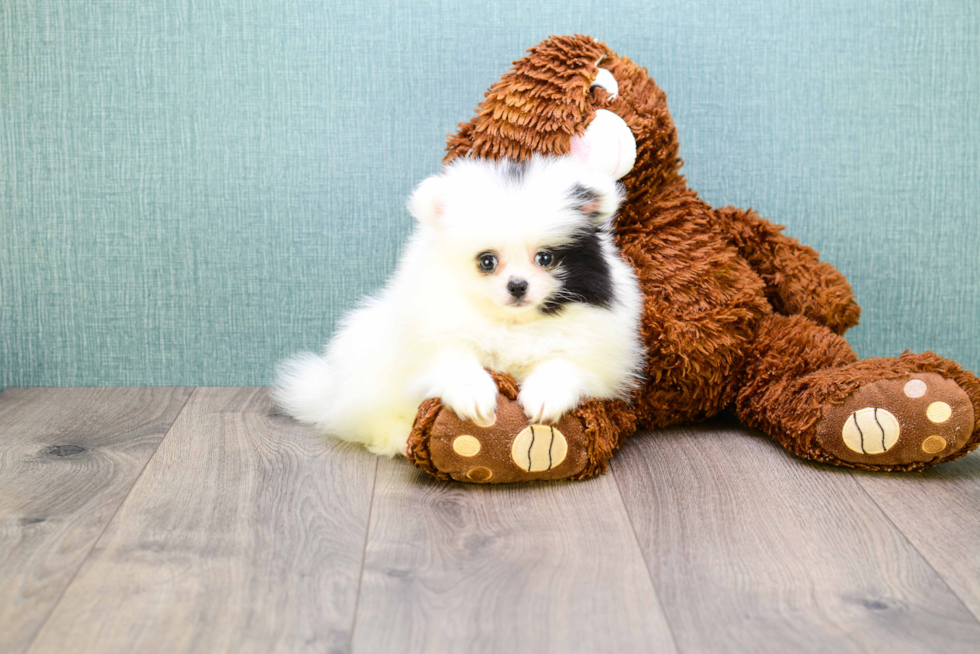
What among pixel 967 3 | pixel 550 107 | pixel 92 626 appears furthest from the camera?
pixel 967 3

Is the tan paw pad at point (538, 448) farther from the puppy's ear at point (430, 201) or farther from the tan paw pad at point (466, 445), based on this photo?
the puppy's ear at point (430, 201)

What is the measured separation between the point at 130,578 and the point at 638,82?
3.27ft

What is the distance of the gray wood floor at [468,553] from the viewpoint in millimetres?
842

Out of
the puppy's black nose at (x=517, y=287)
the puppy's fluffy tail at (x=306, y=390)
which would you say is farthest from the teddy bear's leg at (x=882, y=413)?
the puppy's fluffy tail at (x=306, y=390)

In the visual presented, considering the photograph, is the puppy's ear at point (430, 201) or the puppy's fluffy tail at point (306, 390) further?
the puppy's fluffy tail at point (306, 390)

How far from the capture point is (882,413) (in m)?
1.20

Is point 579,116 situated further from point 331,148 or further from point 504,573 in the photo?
point 504,573

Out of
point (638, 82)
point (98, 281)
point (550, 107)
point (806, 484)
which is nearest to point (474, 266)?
point (550, 107)

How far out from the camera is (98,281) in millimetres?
1633

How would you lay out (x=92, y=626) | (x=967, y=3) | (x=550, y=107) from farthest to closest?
(x=967, y=3), (x=550, y=107), (x=92, y=626)

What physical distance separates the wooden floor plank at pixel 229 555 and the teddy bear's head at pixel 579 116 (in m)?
0.53

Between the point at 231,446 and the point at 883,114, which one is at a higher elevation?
the point at 883,114

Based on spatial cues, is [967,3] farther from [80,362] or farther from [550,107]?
[80,362]

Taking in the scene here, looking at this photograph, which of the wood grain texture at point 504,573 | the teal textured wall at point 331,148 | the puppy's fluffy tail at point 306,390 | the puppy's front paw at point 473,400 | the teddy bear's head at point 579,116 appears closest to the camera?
the wood grain texture at point 504,573
